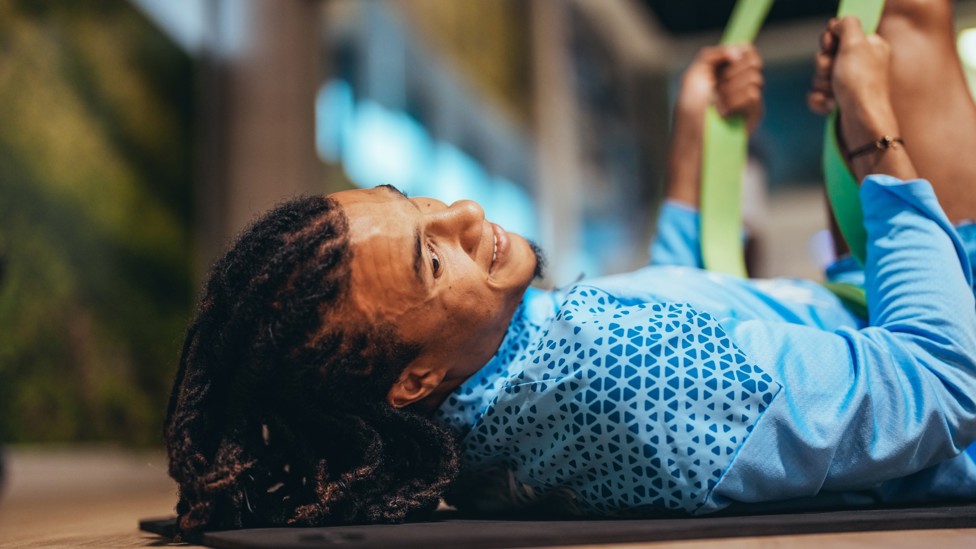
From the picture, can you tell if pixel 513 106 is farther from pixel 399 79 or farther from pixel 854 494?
pixel 854 494

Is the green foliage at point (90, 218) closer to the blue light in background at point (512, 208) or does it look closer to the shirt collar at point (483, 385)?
the shirt collar at point (483, 385)

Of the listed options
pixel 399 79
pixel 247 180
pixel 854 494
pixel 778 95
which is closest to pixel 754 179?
pixel 399 79

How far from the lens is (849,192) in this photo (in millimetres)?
1436

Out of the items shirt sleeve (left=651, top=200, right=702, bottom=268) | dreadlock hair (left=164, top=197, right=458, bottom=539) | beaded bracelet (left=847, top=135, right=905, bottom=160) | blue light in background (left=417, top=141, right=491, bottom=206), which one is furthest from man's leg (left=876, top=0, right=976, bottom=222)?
blue light in background (left=417, top=141, right=491, bottom=206)

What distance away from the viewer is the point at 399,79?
4426 mm

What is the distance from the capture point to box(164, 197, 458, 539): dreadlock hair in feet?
3.60

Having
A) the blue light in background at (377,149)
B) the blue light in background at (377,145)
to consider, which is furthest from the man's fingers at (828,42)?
the blue light in background at (377,149)

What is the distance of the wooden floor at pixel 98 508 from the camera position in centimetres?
94

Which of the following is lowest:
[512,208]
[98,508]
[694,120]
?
[98,508]

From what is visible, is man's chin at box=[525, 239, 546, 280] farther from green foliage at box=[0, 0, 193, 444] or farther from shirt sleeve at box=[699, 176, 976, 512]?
green foliage at box=[0, 0, 193, 444]

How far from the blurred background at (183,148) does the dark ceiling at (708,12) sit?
2483 mm

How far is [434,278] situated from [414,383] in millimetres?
142

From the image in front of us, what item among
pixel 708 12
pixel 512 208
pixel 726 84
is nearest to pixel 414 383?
pixel 726 84

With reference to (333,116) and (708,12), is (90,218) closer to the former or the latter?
(333,116)
